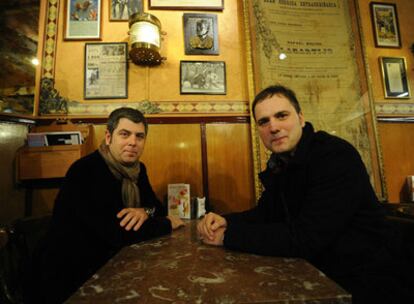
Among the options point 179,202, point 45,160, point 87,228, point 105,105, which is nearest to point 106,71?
point 105,105

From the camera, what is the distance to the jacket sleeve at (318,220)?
84 cm

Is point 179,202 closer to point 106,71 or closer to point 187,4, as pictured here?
point 106,71

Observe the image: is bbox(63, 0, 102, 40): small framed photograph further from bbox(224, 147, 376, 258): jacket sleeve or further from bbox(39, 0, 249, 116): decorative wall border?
bbox(224, 147, 376, 258): jacket sleeve

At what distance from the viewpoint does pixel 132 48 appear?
245 cm

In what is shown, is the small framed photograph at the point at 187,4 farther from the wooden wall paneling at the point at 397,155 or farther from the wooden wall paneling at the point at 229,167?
the wooden wall paneling at the point at 397,155

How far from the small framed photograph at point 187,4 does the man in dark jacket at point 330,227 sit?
243cm

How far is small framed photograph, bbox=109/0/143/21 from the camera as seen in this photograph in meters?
2.74

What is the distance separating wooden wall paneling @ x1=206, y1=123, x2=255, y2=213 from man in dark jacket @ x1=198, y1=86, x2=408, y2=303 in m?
1.46

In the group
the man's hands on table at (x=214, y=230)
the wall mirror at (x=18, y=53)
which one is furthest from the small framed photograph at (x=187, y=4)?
the man's hands on table at (x=214, y=230)

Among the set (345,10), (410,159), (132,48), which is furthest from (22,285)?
(345,10)

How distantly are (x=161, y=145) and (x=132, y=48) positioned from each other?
1.06m

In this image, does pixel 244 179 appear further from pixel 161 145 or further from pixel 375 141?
pixel 375 141

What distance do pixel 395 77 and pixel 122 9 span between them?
138 inches

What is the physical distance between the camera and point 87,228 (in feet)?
4.13
